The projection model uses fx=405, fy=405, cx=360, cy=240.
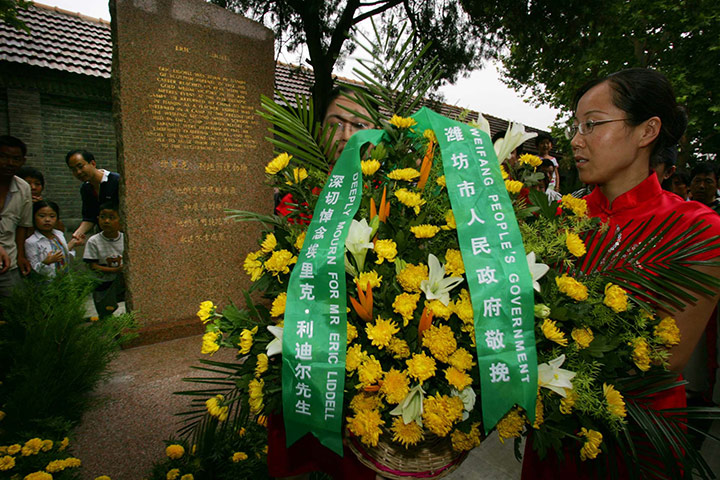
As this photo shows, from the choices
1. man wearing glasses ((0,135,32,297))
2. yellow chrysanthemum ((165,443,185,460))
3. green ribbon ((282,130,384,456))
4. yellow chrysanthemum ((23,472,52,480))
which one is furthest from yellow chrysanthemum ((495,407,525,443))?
man wearing glasses ((0,135,32,297))

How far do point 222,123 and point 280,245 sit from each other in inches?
122

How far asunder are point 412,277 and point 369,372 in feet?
0.65

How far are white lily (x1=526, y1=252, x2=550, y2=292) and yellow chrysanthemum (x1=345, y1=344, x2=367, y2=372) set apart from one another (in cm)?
37

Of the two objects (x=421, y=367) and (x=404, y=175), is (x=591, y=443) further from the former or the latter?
(x=404, y=175)

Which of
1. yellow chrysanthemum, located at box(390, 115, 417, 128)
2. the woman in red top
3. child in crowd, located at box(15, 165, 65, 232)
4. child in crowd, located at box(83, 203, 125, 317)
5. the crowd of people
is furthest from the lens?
child in crowd, located at box(15, 165, 65, 232)

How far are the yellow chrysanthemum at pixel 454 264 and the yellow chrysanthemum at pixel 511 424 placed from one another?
0.96 ft

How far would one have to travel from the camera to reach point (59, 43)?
9297mm

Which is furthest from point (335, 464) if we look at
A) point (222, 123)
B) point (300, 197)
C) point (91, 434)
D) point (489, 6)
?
point (489, 6)

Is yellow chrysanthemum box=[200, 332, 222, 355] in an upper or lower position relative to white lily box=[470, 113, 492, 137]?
lower

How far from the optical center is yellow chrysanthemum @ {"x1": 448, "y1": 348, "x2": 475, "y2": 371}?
76cm

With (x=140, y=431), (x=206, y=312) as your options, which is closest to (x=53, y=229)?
(x=140, y=431)

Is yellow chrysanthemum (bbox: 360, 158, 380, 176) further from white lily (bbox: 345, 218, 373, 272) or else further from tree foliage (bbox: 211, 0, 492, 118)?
tree foliage (bbox: 211, 0, 492, 118)

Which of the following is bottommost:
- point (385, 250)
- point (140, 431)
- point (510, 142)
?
point (140, 431)

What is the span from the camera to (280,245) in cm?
101
